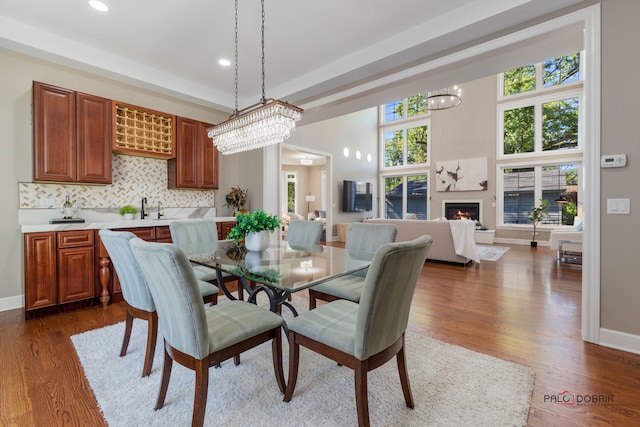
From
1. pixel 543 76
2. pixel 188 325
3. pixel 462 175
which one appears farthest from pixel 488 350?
pixel 543 76

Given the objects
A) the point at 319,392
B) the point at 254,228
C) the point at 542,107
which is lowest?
the point at 319,392

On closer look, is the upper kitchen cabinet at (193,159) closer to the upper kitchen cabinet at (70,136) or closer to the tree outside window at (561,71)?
the upper kitchen cabinet at (70,136)

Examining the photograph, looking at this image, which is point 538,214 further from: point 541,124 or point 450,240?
point 450,240

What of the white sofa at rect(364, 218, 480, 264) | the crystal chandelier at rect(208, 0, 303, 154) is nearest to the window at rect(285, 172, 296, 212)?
the white sofa at rect(364, 218, 480, 264)

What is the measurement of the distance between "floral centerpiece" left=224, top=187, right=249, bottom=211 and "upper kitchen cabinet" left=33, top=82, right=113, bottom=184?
70.6 inches

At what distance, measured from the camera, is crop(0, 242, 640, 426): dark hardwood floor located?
155 centimetres

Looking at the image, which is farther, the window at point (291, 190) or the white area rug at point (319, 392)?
the window at point (291, 190)

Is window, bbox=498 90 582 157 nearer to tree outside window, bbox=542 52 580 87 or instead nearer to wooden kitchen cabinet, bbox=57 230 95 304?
tree outside window, bbox=542 52 580 87

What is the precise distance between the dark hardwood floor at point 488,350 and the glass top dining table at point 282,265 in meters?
1.00

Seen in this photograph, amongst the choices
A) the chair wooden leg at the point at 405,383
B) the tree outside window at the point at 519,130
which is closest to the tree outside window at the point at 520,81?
the tree outside window at the point at 519,130

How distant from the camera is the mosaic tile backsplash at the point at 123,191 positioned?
10.6ft

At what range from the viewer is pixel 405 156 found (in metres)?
10.1

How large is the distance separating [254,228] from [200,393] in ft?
4.13

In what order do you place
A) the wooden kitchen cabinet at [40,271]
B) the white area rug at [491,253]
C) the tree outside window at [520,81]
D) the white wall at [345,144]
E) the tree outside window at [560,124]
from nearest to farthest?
1. the wooden kitchen cabinet at [40,271]
2. the white area rug at [491,253]
3. the tree outside window at [560,124]
4. the white wall at [345,144]
5. the tree outside window at [520,81]
